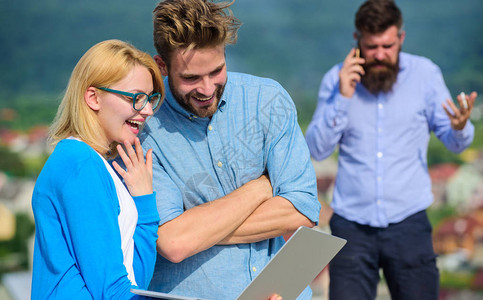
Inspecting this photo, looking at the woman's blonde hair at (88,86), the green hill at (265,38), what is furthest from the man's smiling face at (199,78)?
the green hill at (265,38)

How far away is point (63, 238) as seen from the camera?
150 cm

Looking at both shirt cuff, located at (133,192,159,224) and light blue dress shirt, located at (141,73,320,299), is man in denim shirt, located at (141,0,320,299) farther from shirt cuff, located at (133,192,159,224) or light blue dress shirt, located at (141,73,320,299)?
shirt cuff, located at (133,192,159,224)

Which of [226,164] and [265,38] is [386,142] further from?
[265,38]

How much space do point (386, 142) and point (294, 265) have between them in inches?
Answer: 71.2

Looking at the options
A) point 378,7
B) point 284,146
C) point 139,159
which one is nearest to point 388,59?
point 378,7

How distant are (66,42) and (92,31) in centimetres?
28

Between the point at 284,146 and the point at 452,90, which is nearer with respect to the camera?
the point at 284,146

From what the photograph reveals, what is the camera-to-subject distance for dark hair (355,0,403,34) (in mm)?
3309

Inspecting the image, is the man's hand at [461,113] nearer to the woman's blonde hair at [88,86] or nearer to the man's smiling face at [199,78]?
the man's smiling face at [199,78]

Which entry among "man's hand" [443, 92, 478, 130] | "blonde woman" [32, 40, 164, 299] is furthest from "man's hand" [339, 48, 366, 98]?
"blonde woman" [32, 40, 164, 299]

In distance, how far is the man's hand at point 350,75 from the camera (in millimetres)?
3209

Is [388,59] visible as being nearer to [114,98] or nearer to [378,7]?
[378,7]

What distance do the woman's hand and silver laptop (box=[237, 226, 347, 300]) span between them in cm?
45

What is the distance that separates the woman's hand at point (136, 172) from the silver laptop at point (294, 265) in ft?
1.48
